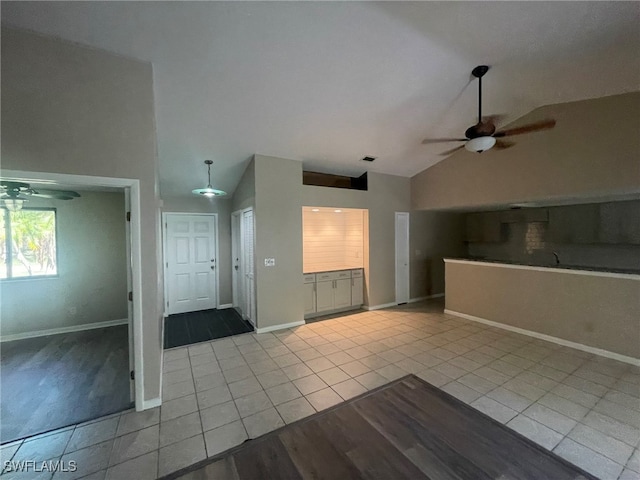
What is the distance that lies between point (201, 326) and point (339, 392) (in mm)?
3041

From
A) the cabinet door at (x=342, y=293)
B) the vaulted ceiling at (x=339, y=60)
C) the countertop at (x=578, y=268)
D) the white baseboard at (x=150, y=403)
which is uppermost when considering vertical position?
the vaulted ceiling at (x=339, y=60)

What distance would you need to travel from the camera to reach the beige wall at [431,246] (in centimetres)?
600

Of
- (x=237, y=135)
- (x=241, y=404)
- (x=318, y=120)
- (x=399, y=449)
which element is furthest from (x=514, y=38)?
(x=241, y=404)

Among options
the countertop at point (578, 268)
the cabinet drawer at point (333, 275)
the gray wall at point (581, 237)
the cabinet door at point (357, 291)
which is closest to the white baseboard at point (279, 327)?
the cabinet drawer at point (333, 275)

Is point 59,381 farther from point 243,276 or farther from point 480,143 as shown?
point 480,143

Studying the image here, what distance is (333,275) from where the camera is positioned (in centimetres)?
509

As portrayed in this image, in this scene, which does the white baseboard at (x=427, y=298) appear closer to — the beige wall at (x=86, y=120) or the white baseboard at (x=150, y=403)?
the white baseboard at (x=150, y=403)

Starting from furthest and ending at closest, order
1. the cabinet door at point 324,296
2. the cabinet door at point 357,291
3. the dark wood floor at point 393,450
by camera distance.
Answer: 1. the cabinet door at point 357,291
2. the cabinet door at point 324,296
3. the dark wood floor at point 393,450

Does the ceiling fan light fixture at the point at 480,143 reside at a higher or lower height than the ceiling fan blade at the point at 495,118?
lower

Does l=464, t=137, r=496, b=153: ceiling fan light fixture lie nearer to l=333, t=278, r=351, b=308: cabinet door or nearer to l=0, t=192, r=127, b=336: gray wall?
l=333, t=278, r=351, b=308: cabinet door

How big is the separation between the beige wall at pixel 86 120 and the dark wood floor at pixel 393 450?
133 cm

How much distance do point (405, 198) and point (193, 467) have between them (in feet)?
18.2

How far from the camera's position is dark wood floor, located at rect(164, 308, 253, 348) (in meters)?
4.01

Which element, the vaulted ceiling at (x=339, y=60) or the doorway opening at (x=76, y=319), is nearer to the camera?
the vaulted ceiling at (x=339, y=60)
